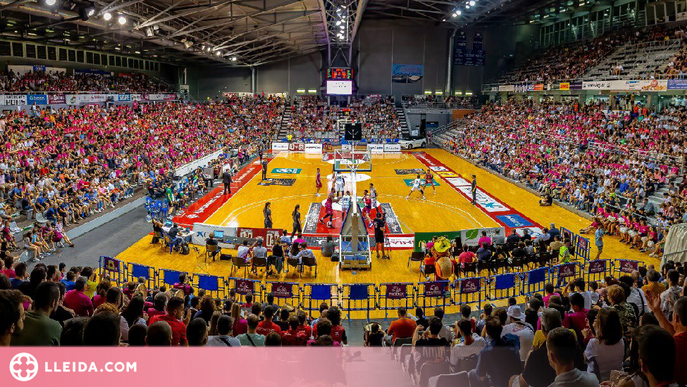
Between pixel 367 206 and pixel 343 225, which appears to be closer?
pixel 343 225

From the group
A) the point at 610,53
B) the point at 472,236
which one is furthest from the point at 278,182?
the point at 610,53

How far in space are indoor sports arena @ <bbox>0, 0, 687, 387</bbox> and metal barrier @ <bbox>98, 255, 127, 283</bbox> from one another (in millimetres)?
100

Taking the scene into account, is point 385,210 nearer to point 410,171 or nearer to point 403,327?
point 410,171

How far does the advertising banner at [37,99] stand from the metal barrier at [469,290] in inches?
1143

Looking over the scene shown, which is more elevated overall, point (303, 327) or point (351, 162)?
point (351, 162)

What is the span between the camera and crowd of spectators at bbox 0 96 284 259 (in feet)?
67.9

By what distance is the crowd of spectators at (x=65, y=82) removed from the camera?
33031 millimetres

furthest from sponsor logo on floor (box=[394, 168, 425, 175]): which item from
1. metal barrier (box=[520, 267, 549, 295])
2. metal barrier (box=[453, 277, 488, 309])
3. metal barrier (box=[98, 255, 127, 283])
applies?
metal barrier (box=[98, 255, 127, 283])

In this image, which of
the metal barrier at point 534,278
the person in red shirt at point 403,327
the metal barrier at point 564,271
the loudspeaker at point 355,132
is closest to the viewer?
the person in red shirt at point 403,327

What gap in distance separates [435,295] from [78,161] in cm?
2190

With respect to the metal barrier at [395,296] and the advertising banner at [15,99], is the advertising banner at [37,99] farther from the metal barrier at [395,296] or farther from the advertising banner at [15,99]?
the metal barrier at [395,296]

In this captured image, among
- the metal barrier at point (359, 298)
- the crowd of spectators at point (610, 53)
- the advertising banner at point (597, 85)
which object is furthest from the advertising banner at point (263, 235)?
the advertising banner at point (597, 85)

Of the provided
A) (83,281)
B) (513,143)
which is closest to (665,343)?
(83,281)

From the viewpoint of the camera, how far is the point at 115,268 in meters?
15.3
